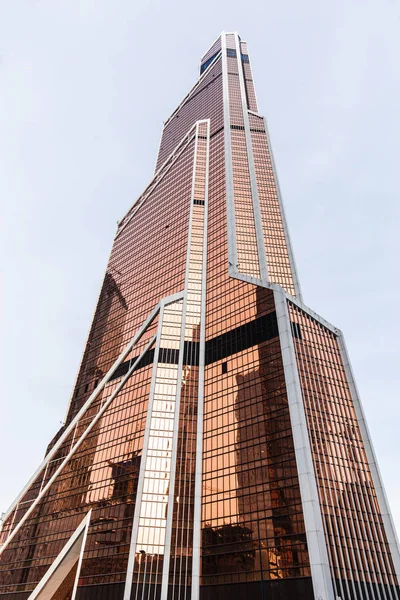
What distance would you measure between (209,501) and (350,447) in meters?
24.3

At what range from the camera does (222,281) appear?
100125mm

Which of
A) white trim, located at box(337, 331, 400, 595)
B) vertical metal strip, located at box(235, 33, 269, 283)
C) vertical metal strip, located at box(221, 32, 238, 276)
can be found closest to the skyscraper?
white trim, located at box(337, 331, 400, 595)

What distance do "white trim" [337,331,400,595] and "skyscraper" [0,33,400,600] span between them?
0.21 m

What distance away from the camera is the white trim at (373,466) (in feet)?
199

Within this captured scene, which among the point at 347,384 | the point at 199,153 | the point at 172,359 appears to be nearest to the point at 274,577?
the point at 347,384

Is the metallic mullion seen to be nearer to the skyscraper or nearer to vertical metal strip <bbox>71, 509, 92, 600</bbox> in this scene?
the skyscraper

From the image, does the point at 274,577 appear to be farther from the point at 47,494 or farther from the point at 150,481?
the point at 47,494

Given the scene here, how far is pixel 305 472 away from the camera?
62.4 metres

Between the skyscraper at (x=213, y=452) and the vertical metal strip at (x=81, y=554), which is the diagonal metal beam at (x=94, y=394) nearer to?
the skyscraper at (x=213, y=452)

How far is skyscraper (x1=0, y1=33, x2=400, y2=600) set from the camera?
61000 millimetres

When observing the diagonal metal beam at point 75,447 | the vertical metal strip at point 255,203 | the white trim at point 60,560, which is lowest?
the white trim at point 60,560

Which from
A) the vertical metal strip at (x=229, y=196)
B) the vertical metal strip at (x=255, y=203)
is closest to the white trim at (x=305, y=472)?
the vertical metal strip at (x=255, y=203)

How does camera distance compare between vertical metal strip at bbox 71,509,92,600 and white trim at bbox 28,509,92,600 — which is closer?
vertical metal strip at bbox 71,509,92,600

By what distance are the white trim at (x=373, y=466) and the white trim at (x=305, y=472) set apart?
1101 cm
